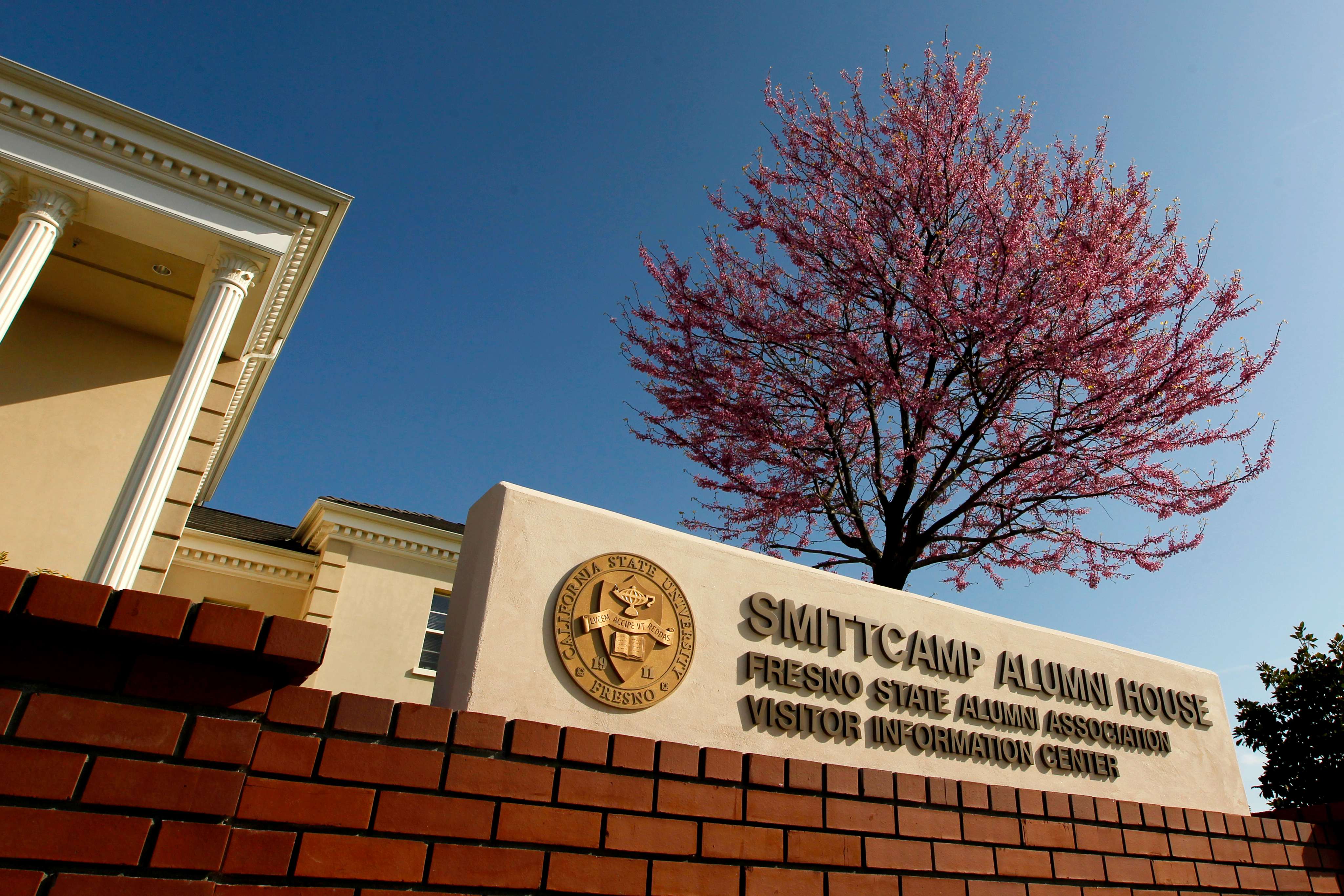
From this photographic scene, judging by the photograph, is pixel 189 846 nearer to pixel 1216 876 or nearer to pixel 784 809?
pixel 784 809

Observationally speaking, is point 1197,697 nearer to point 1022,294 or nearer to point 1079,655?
point 1079,655

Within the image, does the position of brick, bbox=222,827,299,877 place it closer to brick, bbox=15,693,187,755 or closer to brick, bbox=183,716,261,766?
brick, bbox=183,716,261,766

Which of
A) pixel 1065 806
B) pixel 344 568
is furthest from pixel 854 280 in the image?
pixel 344 568

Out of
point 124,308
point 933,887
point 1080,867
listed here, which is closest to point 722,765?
point 933,887

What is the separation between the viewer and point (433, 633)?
45.2 feet

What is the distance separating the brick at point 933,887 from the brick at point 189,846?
108 inches

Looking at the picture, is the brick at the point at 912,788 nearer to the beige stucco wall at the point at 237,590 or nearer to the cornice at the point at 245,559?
the beige stucco wall at the point at 237,590

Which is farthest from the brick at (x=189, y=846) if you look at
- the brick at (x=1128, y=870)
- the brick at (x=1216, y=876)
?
the brick at (x=1216, y=876)

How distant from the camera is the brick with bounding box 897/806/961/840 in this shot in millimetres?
3713

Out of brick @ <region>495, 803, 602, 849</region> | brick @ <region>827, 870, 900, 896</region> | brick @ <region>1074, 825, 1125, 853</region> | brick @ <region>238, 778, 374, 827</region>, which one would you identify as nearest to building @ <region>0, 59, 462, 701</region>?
brick @ <region>238, 778, 374, 827</region>

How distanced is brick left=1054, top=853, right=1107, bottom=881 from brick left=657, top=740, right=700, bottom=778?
6.88 feet

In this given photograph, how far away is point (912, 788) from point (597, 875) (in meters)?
1.68

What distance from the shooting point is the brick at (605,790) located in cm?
302

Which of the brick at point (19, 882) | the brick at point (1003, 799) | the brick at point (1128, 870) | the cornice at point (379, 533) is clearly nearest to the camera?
the brick at point (19, 882)
